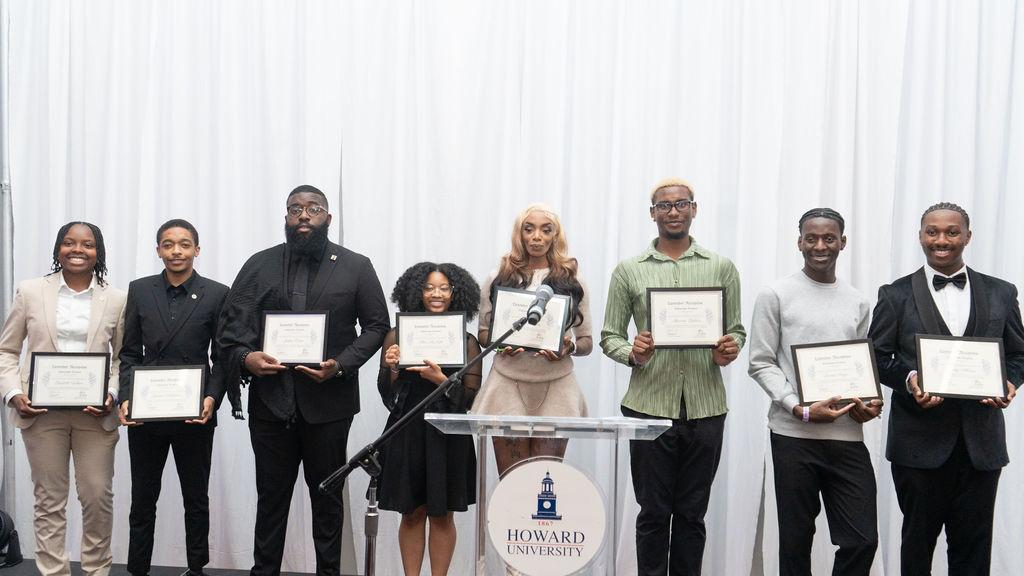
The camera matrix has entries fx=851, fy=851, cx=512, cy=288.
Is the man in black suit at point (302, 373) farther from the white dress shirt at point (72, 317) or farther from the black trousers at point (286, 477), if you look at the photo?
the white dress shirt at point (72, 317)

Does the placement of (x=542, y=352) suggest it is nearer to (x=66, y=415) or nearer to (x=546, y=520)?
(x=546, y=520)

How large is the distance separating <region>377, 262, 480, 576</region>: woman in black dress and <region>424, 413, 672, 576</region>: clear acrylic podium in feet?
3.98

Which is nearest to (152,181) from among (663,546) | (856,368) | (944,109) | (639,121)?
(639,121)

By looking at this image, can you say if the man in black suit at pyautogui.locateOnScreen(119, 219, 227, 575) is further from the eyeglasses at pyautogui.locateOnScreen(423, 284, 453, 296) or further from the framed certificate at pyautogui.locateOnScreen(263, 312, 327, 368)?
the eyeglasses at pyautogui.locateOnScreen(423, 284, 453, 296)

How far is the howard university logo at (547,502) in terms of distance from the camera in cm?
255

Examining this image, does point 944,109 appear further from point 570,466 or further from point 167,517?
point 167,517

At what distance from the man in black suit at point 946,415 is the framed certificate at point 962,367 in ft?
0.26

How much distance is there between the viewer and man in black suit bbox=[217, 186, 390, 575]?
13.2ft

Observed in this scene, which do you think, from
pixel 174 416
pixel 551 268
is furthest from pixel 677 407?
pixel 174 416

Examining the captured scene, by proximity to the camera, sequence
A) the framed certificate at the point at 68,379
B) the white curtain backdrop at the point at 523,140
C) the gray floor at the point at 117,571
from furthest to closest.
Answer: the gray floor at the point at 117,571 → the white curtain backdrop at the point at 523,140 → the framed certificate at the point at 68,379

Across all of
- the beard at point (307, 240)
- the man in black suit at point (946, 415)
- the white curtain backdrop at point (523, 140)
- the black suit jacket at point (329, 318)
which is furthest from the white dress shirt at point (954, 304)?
the beard at point (307, 240)

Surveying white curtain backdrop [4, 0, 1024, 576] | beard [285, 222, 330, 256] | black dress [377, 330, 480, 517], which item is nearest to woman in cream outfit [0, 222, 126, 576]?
white curtain backdrop [4, 0, 1024, 576]

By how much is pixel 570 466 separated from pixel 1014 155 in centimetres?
358

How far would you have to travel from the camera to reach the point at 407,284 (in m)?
4.10
